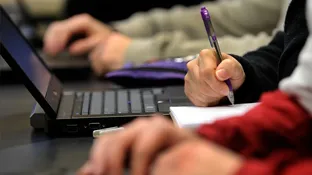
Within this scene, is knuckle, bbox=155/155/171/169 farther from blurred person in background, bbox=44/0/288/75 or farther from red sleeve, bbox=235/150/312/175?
blurred person in background, bbox=44/0/288/75

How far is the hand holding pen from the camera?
685 mm

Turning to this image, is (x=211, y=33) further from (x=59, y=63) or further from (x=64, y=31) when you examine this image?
(x=64, y=31)

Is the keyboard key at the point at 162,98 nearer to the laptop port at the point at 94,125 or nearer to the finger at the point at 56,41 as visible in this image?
the laptop port at the point at 94,125

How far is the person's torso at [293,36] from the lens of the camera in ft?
1.93

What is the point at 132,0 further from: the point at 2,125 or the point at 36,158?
the point at 36,158

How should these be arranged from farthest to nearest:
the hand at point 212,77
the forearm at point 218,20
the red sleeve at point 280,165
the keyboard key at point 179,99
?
the forearm at point 218,20, the keyboard key at point 179,99, the hand at point 212,77, the red sleeve at point 280,165

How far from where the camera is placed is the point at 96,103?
79 centimetres

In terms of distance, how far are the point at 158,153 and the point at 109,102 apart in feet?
1.37

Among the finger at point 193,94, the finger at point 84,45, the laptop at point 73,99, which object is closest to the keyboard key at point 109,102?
the laptop at point 73,99

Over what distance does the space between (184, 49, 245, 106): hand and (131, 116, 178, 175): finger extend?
0.31m

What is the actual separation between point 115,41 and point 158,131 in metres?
0.93

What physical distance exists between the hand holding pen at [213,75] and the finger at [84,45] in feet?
2.10

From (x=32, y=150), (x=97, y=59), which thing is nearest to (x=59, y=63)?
(x=97, y=59)

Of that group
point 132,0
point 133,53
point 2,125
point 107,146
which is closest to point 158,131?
point 107,146
